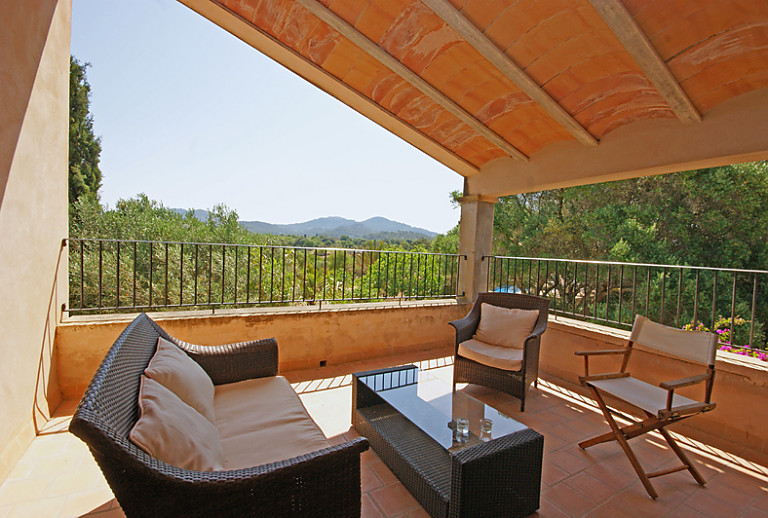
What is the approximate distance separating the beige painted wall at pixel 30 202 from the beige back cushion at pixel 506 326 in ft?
11.2

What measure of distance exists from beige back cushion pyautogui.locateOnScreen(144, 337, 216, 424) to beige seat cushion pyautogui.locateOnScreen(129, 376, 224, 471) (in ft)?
0.28

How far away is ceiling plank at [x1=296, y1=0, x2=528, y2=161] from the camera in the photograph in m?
2.76

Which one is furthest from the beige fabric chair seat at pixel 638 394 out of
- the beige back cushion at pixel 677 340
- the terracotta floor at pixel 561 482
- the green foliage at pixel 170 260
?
the green foliage at pixel 170 260

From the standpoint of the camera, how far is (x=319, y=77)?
353 cm

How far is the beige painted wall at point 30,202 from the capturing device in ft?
6.13

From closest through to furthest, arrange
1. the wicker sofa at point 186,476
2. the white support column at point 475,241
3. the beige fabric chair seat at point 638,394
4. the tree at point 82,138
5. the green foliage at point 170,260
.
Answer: the wicker sofa at point 186,476 < the beige fabric chair seat at point 638,394 < the white support column at point 475,241 < the green foliage at point 170,260 < the tree at point 82,138

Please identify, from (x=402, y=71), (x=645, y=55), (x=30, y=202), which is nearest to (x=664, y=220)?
(x=645, y=55)

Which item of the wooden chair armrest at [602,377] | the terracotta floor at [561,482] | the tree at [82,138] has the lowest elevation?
the terracotta floor at [561,482]

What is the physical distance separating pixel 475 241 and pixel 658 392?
2745 millimetres

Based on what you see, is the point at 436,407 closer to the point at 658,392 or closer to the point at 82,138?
the point at 658,392

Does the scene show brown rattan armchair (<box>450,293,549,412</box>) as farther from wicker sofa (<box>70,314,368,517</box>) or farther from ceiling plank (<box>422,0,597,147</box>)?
wicker sofa (<box>70,314,368,517</box>)

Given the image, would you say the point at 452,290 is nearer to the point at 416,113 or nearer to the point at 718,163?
the point at 416,113

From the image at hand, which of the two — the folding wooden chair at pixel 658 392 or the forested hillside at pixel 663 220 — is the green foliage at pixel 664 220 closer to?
the forested hillside at pixel 663 220

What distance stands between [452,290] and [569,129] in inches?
104
